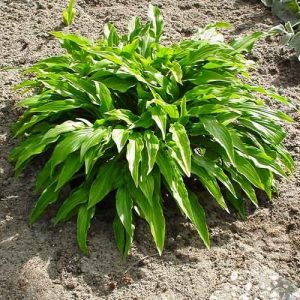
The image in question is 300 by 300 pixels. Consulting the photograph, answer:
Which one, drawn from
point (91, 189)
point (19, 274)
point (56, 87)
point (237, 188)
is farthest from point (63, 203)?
point (237, 188)

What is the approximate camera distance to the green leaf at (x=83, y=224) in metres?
4.00

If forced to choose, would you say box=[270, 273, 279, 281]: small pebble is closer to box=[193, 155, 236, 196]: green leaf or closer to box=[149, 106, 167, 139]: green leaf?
box=[193, 155, 236, 196]: green leaf

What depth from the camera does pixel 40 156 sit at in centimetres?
468

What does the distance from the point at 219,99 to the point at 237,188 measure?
0.58 m

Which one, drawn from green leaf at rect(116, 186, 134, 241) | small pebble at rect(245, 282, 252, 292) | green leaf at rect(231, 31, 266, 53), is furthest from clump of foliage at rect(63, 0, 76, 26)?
small pebble at rect(245, 282, 252, 292)

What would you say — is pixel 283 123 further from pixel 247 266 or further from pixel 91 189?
pixel 91 189

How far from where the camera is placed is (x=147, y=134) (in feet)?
13.6

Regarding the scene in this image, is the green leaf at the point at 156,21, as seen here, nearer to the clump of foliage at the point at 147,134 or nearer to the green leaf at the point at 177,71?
the clump of foliage at the point at 147,134

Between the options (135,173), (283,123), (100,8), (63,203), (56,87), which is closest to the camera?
(135,173)

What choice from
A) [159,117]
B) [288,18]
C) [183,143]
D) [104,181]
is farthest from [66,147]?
[288,18]

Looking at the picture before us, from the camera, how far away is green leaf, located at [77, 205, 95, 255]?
400cm

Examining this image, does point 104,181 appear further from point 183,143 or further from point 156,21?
point 156,21

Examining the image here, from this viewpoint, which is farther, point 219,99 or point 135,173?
point 219,99

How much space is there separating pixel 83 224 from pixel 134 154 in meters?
0.51
